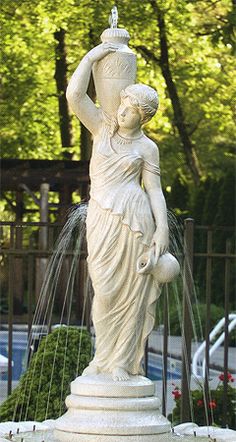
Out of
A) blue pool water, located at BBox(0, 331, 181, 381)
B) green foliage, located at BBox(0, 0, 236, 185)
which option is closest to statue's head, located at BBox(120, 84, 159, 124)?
green foliage, located at BBox(0, 0, 236, 185)

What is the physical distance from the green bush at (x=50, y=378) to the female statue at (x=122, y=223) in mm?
1964

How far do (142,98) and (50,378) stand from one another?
9.93 feet

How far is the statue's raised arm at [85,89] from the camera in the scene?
334 inches

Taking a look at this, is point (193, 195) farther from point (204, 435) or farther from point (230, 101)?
point (204, 435)

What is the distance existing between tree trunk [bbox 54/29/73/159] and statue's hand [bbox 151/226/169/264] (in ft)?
44.9

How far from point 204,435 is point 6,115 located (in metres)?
18.4

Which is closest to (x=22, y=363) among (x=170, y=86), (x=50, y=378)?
(x=50, y=378)

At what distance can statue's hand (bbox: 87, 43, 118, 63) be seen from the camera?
8.52 meters

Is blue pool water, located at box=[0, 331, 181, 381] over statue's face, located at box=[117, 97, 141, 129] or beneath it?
beneath

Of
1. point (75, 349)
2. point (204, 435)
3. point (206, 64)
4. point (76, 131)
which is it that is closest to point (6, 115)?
point (76, 131)

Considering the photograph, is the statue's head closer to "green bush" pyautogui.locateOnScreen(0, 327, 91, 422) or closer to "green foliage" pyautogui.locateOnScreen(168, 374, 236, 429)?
"green bush" pyautogui.locateOnScreen(0, 327, 91, 422)

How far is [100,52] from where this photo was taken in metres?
8.53

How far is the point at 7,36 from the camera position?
20641 mm

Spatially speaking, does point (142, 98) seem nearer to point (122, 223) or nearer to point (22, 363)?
point (122, 223)
